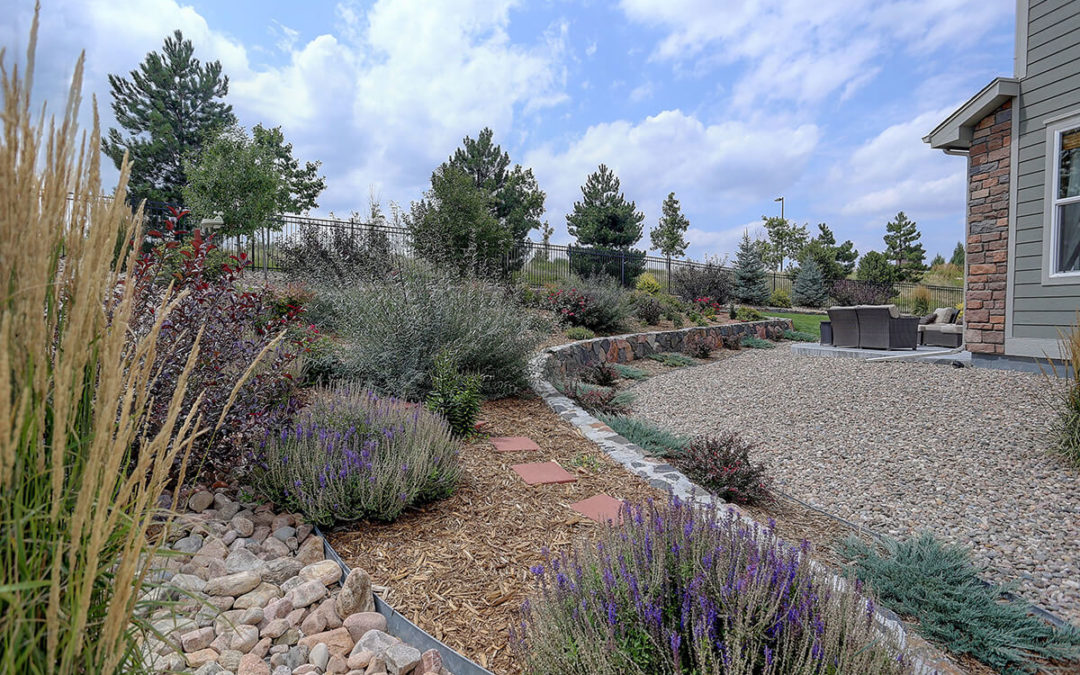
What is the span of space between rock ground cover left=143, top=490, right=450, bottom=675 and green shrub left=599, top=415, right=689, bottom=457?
8.33ft

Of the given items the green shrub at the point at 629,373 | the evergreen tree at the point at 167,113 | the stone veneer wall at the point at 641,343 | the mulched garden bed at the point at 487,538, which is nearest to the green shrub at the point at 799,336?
the stone veneer wall at the point at 641,343

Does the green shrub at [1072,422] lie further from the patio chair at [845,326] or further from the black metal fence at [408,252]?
the black metal fence at [408,252]

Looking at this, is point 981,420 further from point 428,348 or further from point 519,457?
point 428,348

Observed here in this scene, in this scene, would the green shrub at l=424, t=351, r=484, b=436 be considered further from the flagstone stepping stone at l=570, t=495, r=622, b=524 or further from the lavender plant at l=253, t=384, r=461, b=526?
the flagstone stepping stone at l=570, t=495, r=622, b=524

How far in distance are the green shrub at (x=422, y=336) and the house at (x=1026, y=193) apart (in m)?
6.36

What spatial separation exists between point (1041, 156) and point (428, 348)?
317 inches

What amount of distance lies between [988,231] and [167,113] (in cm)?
2851

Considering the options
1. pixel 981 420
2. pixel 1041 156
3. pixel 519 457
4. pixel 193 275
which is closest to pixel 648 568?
pixel 519 457

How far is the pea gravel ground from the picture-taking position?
10.9 ft

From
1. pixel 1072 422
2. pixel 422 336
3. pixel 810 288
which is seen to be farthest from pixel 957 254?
pixel 422 336

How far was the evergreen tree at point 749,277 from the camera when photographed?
19.1 metres

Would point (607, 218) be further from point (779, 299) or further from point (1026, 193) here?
point (1026, 193)

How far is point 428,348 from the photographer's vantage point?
4.77 meters

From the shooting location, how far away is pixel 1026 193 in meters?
7.05
